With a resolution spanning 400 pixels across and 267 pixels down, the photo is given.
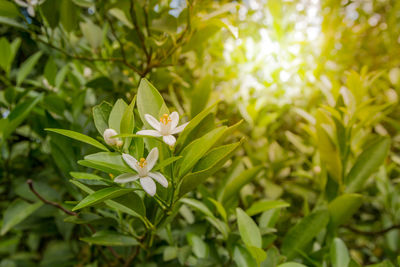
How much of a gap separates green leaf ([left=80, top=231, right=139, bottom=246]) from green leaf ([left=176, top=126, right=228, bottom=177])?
0.77ft

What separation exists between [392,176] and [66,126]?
4.51 ft

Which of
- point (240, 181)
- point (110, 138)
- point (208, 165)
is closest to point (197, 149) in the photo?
point (208, 165)

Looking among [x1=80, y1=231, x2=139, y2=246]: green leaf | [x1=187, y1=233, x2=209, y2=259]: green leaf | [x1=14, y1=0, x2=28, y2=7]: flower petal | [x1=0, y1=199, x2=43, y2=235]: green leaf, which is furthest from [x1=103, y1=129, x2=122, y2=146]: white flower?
[x1=14, y1=0, x2=28, y2=7]: flower petal

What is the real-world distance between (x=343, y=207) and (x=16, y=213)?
85 centimetres

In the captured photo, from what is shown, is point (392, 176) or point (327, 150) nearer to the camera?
point (327, 150)

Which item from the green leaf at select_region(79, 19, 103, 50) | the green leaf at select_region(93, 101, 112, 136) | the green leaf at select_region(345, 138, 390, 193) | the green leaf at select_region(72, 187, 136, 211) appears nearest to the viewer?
the green leaf at select_region(72, 187, 136, 211)

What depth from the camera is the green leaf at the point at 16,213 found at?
77 cm

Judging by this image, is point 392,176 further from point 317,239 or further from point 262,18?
point 262,18

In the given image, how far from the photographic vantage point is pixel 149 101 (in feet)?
1.70

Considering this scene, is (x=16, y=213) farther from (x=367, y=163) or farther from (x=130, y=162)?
(x=367, y=163)

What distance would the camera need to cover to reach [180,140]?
51 centimetres

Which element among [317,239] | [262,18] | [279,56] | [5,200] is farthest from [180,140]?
[262,18]

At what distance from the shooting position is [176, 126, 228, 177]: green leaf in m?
0.47

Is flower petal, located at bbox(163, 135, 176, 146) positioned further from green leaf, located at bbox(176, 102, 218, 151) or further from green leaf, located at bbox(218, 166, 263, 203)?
A: green leaf, located at bbox(218, 166, 263, 203)
